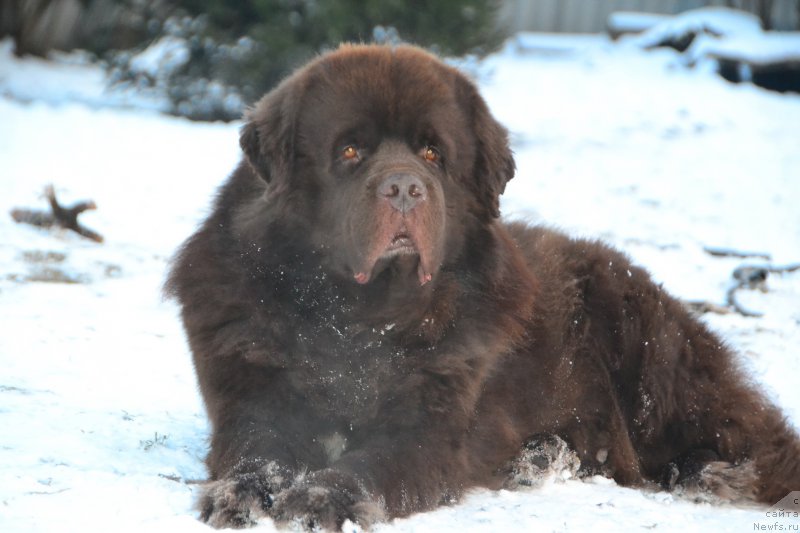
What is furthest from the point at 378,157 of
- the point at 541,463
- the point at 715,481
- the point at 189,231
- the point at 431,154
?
the point at 189,231

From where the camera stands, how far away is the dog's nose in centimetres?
362

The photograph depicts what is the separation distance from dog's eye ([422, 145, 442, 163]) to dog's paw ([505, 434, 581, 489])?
134cm

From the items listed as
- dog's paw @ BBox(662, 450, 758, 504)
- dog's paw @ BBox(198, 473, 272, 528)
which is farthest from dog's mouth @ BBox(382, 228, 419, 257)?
dog's paw @ BBox(662, 450, 758, 504)

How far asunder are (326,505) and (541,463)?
1.34 meters

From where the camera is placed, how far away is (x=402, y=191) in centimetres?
362

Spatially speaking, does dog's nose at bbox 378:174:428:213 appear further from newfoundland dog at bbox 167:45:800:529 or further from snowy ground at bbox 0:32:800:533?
snowy ground at bbox 0:32:800:533

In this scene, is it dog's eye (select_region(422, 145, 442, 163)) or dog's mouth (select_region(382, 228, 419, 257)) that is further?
dog's eye (select_region(422, 145, 442, 163))

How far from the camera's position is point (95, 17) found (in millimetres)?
14469

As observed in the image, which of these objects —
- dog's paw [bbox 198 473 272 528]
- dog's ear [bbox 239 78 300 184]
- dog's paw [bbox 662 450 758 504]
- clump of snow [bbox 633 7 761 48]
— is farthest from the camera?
clump of snow [bbox 633 7 761 48]

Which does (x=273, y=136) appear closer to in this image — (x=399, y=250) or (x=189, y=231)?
(x=399, y=250)

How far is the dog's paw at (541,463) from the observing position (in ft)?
13.9

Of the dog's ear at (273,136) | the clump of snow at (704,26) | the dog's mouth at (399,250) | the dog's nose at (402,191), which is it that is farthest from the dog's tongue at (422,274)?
the clump of snow at (704,26)

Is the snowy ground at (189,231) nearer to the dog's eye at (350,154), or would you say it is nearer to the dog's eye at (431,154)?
the dog's eye at (350,154)

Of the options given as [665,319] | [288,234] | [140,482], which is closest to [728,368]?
[665,319]
